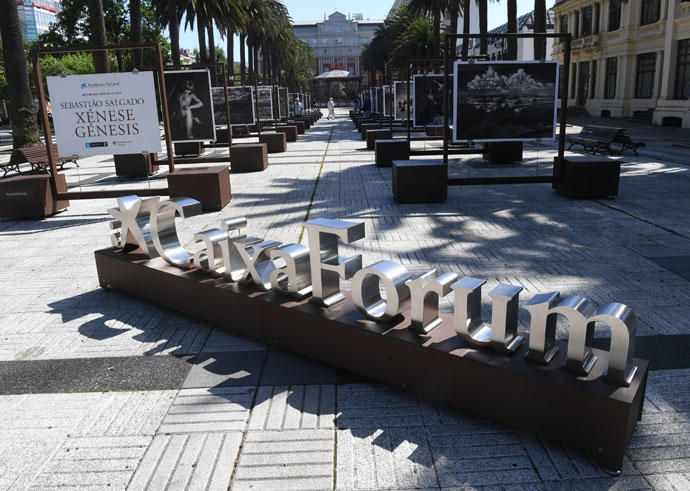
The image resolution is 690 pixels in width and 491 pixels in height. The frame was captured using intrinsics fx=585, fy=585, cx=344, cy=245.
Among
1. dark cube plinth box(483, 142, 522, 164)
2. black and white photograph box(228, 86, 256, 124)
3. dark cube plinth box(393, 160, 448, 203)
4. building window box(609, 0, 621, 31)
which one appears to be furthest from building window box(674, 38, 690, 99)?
dark cube plinth box(393, 160, 448, 203)

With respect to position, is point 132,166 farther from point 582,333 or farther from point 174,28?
point 582,333

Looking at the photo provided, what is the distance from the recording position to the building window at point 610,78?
134ft

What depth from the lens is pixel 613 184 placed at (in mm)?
9789

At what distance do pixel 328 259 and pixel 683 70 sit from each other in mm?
32962

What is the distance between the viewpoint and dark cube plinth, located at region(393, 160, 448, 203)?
9.79m

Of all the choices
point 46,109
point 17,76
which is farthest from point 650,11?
point 46,109

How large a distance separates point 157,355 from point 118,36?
54.9m

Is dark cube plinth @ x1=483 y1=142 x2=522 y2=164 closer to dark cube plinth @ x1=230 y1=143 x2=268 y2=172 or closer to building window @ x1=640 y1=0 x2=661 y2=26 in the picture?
dark cube plinth @ x1=230 y1=143 x2=268 y2=172

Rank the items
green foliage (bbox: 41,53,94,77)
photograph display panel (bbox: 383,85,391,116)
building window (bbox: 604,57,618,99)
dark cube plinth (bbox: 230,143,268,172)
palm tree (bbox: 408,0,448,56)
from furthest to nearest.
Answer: green foliage (bbox: 41,53,94,77)
building window (bbox: 604,57,618,99)
palm tree (bbox: 408,0,448,56)
photograph display panel (bbox: 383,85,391,116)
dark cube plinth (bbox: 230,143,268,172)

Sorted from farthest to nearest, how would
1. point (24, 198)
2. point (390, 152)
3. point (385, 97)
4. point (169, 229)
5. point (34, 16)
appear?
point (34, 16) → point (385, 97) → point (390, 152) → point (24, 198) → point (169, 229)

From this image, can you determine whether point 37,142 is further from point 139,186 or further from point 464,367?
point 464,367

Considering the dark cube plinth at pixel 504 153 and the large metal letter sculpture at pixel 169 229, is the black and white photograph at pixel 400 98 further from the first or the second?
the large metal letter sculpture at pixel 169 229

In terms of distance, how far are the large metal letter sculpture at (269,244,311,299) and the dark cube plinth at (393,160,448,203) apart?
5.81 m

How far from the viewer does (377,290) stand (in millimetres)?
3857
